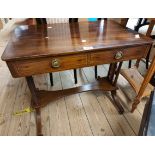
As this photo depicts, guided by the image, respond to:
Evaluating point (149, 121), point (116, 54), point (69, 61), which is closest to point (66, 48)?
point (69, 61)

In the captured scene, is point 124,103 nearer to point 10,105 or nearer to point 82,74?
point 82,74

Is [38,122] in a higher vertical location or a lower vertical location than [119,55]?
lower

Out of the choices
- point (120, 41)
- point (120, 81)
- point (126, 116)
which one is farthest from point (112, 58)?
point (120, 81)

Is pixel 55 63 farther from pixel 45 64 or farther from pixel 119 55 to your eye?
pixel 119 55

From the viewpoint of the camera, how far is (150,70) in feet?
3.82

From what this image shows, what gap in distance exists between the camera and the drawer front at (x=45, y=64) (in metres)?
0.96

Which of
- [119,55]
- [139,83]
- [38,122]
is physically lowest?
[38,122]

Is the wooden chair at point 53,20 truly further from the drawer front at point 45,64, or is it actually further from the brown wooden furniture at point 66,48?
the drawer front at point 45,64

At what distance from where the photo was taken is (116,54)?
1.08m

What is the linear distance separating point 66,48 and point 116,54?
335 mm
